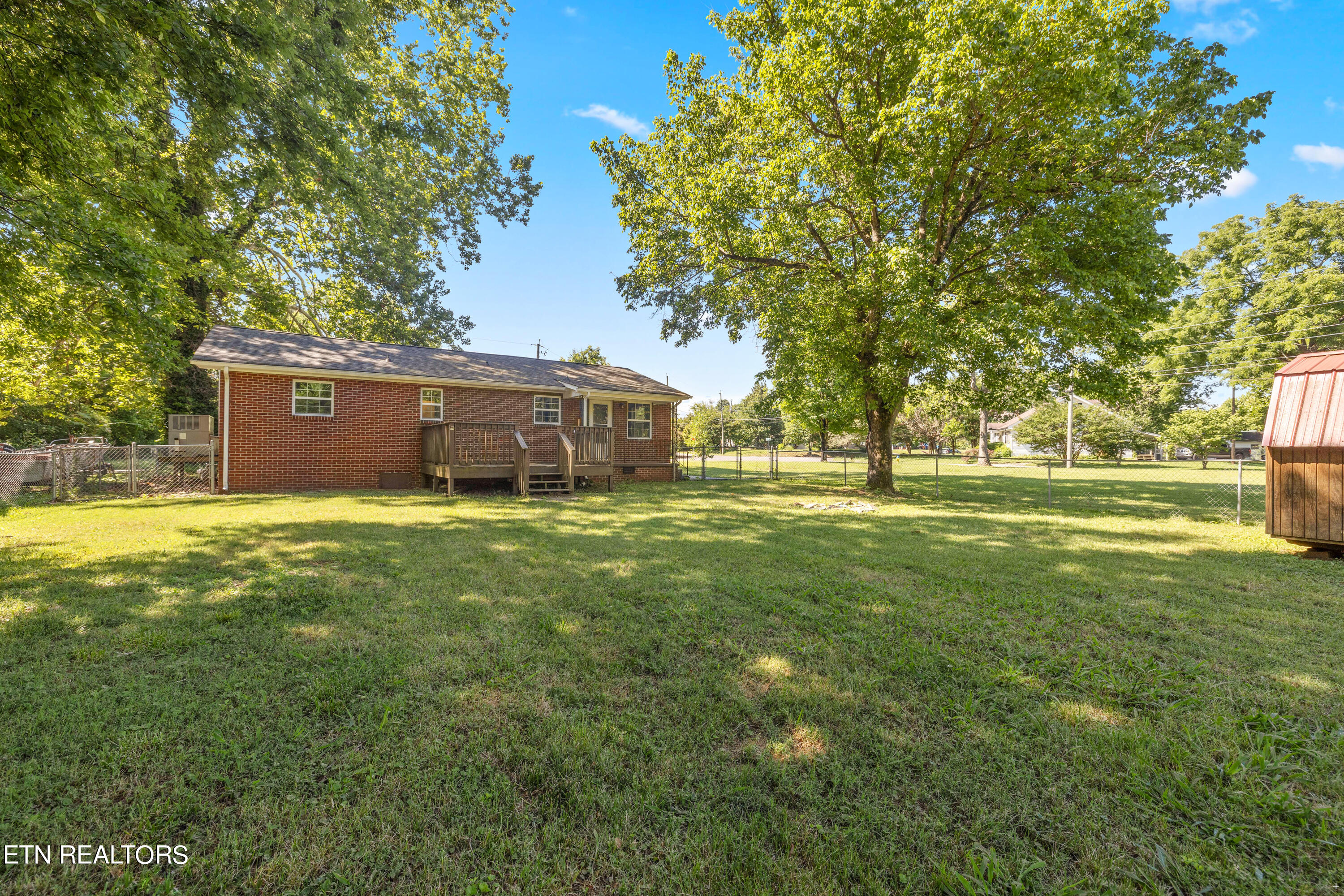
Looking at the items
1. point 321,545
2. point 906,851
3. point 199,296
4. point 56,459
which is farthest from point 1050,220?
point 199,296


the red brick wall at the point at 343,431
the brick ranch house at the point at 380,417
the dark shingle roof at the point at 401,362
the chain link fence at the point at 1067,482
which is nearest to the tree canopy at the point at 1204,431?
the chain link fence at the point at 1067,482

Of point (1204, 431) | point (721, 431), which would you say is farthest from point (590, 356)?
point (1204, 431)

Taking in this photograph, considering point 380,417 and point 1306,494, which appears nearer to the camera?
point 1306,494

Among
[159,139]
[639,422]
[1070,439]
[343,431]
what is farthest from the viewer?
[1070,439]

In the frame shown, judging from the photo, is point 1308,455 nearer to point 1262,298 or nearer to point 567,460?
point 567,460

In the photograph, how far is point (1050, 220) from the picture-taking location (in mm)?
9578

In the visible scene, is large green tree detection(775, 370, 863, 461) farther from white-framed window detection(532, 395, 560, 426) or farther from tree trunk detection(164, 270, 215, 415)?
tree trunk detection(164, 270, 215, 415)

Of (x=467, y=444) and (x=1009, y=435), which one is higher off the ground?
(x=1009, y=435)

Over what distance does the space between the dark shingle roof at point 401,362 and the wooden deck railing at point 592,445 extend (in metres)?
2.65

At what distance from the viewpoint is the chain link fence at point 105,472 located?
32.0 ft

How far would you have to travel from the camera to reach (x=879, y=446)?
13.0 metres

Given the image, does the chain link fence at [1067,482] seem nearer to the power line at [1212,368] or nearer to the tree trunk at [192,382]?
the power line at [1212,368]

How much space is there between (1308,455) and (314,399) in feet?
58.9

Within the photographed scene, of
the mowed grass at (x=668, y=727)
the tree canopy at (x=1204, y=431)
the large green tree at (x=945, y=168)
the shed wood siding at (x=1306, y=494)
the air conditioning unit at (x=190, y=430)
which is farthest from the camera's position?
the tree canopy at (x=1204, y=431)
